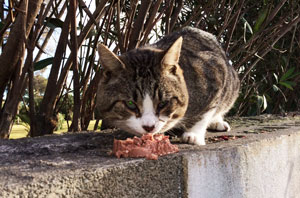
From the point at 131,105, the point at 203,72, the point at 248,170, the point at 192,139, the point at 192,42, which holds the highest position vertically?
the point at 192,42

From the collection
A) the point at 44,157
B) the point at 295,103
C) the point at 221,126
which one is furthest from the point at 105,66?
the point at 295,103

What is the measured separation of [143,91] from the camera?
166 cm

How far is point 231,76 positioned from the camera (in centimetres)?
253

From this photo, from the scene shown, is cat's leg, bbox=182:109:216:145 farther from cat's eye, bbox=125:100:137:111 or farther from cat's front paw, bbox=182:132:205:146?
cat's eye, bbox=125:100:137:111

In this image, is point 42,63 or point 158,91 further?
point 42,63

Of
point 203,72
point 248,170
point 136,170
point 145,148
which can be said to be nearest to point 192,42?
point 203,72

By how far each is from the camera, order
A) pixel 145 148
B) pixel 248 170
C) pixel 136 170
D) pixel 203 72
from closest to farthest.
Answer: pixel 136 170
pixel 145 148
pixel 248 170
pixel 203 72

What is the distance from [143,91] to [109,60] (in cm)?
26

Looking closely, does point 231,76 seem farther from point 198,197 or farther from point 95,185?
point 95,185

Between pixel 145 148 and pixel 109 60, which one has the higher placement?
pixel 109 60

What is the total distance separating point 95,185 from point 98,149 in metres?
0.42

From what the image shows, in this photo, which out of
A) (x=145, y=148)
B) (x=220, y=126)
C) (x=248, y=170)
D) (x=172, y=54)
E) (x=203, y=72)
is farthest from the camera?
(x=220, y=126)

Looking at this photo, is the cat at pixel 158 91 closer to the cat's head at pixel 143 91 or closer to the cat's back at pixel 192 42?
the cat's head at pixel 143 91

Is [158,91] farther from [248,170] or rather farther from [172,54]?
[248,170]
